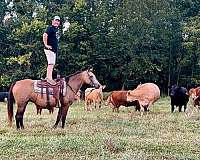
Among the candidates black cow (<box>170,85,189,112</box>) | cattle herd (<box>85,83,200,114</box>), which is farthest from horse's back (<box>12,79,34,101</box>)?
black cow (<box>170,85,189,112</box>)

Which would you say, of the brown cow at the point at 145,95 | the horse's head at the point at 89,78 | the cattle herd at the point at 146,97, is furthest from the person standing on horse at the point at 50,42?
the brown cow at the point at 145,95

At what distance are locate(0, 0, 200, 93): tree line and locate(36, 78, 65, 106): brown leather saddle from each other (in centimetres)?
2834

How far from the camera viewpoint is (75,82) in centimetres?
1602

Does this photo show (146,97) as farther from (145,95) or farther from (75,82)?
(75,82)

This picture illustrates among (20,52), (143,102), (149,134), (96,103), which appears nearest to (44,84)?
(149,134)

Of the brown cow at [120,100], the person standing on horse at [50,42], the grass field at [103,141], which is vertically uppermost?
the person standing on horse at [50,42]

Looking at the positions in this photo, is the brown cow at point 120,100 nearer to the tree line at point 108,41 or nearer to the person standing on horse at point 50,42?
the person standing on horse at point 50,42

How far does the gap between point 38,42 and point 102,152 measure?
35.2 meters

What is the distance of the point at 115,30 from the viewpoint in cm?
4638

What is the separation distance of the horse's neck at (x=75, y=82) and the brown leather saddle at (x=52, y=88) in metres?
0.44

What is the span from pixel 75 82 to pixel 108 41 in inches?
1202

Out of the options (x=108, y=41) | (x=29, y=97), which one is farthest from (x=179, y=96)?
(x=108, y=41)

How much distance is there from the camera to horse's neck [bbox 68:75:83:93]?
1590cm

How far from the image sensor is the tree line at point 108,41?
44938 millimetres
